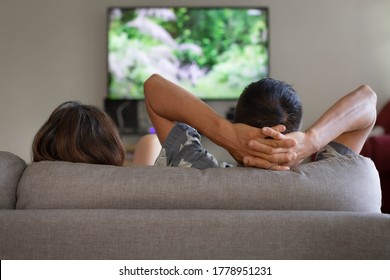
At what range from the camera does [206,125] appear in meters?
1.37

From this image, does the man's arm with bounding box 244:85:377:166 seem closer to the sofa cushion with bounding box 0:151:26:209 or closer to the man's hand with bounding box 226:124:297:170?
the man's hand with bounding box 226:124:297:170

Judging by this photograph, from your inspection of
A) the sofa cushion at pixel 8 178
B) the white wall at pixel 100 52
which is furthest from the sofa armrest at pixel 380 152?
the sofa cushion at pixel 8 178

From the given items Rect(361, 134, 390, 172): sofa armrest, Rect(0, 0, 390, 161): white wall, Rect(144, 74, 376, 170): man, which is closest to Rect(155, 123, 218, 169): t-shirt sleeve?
Rect(144, 74, 376, 170): man

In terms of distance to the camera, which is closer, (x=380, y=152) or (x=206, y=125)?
(x=206, y=125)

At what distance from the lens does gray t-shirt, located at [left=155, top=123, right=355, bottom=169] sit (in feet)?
4.41

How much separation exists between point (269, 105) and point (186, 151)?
0.25 metres

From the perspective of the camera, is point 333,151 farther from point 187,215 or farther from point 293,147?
point 187,215

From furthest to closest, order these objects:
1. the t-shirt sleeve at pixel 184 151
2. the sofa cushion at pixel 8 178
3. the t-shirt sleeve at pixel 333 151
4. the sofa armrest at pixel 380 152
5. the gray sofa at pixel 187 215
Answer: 1. the sofa armrest at pixel 380 152
2. the t-shirt sleeve at pixel 333 151
3. the t-shirt sleeve at pixel 184 151
4. the sofa cushion at pixel 8 178
5. the gray sofa at pixel 187 215

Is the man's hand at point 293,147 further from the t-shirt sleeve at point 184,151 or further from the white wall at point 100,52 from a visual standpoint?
the white wall at point 100,52

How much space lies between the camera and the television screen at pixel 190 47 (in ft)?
16.5

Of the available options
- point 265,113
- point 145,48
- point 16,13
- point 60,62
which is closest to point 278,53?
point 145,48

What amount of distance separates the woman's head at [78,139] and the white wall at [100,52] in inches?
155

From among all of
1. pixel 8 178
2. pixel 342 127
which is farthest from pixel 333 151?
pixel 8 178

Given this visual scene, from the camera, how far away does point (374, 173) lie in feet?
3.72
